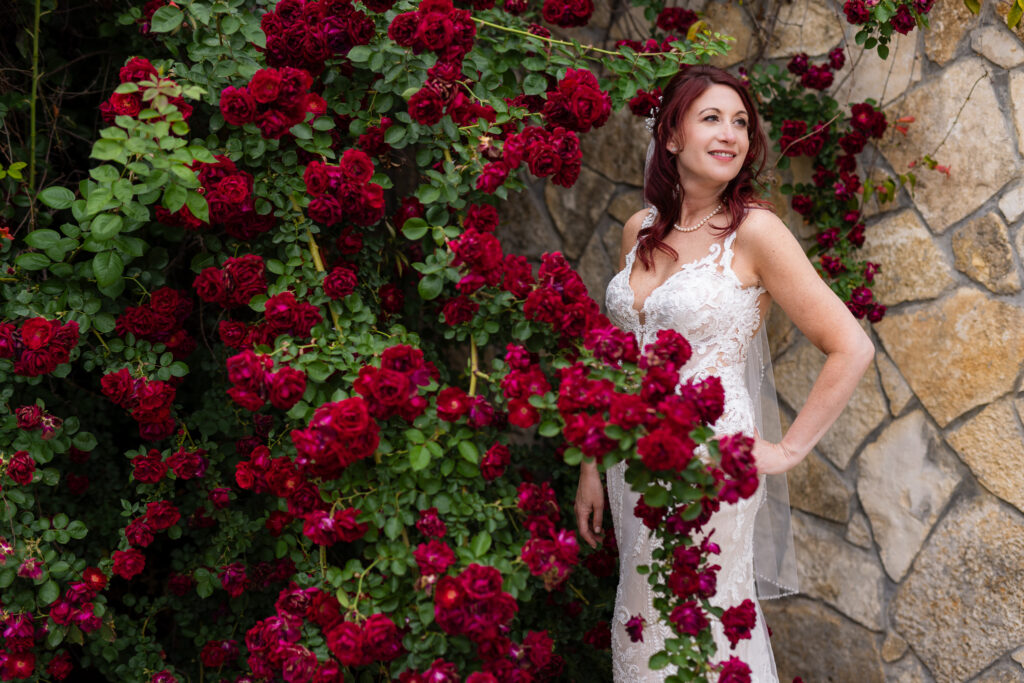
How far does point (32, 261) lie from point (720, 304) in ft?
5.33

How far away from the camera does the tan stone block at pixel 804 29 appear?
8.18 ft

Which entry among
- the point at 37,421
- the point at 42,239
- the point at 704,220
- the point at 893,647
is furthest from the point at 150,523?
the point at 893,647

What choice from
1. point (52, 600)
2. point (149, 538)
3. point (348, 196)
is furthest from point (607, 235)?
point (52, 600)

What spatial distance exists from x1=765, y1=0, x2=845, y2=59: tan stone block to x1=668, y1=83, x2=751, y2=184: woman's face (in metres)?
0.72

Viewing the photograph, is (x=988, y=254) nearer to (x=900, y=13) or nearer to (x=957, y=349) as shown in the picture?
(x=957, y=349)

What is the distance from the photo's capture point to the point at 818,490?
102 inches

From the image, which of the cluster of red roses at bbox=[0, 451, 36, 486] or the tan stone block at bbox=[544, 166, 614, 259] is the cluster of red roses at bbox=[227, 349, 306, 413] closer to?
the cluster of red roses at bbox=[0, 451, 36, 486]

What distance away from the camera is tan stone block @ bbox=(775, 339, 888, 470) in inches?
96.0

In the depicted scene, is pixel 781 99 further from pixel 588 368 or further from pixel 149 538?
pixel 149 538

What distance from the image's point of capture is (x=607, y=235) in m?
3.00

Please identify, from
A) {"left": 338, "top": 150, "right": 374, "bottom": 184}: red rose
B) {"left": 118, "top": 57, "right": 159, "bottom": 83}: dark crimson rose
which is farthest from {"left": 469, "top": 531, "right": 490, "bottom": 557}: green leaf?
{"left": 118, "top": 57, "right": 159, "bottom": 83}: dark crimson rose

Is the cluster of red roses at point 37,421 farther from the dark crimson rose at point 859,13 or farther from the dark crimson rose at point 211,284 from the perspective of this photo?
the dark crimson rose at point 859,13

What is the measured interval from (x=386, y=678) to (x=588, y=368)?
0.89m

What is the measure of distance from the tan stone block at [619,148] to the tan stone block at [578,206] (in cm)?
3
